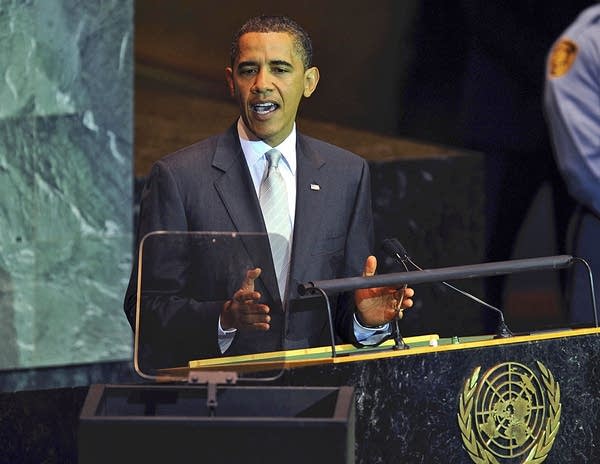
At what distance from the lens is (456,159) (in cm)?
Result: 533

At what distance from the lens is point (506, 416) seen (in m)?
2.58

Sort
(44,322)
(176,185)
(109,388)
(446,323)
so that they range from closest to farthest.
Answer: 1. (109,388)
2. (176,185)
3. (44,322)
4. (446,323)

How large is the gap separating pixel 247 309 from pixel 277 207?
85 cm

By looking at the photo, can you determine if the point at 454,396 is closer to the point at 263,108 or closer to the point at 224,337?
the point at 224,337

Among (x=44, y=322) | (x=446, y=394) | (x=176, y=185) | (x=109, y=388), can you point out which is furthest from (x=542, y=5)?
(x=109, y=388)

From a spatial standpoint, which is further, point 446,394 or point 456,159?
point 456,159

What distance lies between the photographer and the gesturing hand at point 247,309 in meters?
2.38

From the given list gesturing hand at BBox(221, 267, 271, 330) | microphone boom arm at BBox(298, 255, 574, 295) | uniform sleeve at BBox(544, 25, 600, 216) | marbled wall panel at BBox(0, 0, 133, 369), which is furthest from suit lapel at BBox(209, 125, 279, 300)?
uniform sleeve at BBox(544, 25, 600, 216)

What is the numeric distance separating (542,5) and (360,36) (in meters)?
0.85

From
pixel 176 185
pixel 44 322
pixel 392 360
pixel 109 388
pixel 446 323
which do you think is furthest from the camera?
pixel 446 323

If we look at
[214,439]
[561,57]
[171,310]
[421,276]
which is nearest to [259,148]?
[421,276]

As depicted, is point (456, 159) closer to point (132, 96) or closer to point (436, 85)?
point (436, 85)

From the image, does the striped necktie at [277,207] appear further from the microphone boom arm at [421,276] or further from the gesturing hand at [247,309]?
the gesturing hand at [247,309]

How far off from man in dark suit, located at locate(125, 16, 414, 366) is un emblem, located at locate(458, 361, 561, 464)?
0.28 meters
